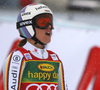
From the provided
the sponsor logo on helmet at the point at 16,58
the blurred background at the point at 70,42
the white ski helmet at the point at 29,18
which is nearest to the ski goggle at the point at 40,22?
the white ski helmet at the point at 29,18

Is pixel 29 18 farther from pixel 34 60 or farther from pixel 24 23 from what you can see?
pixel 34 60

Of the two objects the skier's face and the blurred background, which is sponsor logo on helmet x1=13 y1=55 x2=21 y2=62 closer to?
the skier's face

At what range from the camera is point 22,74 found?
2.61 m

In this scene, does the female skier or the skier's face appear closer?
the female skier

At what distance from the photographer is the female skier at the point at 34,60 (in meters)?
2.58

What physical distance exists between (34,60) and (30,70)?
3.5 inches

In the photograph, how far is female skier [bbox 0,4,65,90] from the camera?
8.46ft

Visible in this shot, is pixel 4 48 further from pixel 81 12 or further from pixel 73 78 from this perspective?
pixel 81 12

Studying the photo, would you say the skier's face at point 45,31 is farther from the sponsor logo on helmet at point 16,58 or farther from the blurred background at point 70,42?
the blurred background at point 70,42

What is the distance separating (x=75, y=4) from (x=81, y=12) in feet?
1.66

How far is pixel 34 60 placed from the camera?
8.71 ft

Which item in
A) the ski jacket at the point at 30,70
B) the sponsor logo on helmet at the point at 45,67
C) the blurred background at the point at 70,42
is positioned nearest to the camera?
the ski jacket at the point at 30,70

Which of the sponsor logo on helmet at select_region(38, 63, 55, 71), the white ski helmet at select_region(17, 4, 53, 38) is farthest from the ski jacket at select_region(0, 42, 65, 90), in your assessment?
the white ski helmet at select_region(17, 4, 53, 38)

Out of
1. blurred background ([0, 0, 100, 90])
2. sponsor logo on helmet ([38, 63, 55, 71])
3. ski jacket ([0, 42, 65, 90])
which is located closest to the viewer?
ski jacket ([0, 42, 65, 90])
